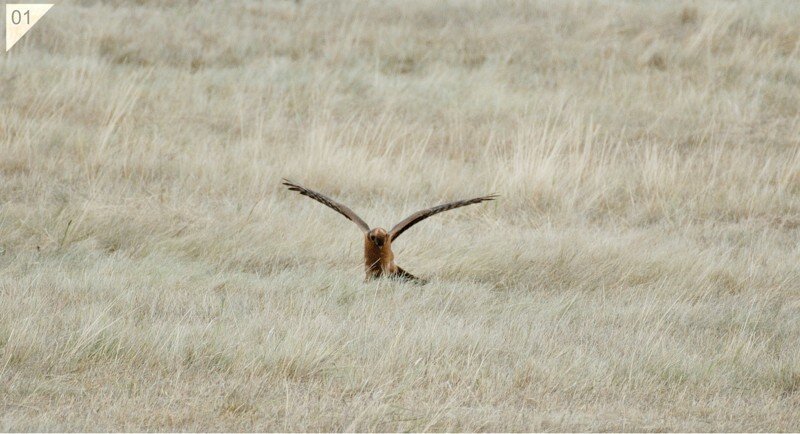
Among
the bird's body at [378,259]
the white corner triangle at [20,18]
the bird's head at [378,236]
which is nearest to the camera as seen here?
the bird's head at [378,236]

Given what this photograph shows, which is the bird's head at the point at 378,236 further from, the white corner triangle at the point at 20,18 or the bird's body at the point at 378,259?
the white corner triangle at the point at 20,18

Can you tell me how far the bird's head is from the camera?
16.6ft

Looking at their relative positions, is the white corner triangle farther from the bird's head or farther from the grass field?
the bird's head

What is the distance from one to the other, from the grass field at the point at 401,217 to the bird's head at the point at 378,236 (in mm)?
284

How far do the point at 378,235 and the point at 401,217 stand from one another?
2154mm

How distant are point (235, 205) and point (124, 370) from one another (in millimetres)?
3464

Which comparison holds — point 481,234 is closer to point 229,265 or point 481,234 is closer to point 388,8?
point 229,265

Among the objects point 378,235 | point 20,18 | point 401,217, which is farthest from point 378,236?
point 20,18

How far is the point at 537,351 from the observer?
4.51 meters

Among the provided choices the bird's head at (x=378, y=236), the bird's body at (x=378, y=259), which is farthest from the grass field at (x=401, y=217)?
the bird's head at (x=378, y=236)

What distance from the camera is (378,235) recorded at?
200 inches

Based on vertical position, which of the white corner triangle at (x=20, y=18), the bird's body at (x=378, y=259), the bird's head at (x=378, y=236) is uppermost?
the bird's head at (x=378, y=236)

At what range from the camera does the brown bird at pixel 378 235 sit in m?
5.08

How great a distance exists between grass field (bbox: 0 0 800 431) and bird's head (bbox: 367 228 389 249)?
0.28 m
